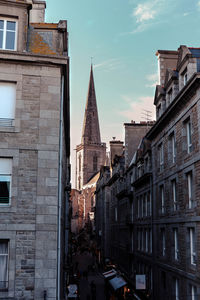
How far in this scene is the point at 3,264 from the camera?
13.1 metres

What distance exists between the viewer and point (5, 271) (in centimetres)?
1309

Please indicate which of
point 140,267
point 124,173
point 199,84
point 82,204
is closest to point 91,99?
point 82,204

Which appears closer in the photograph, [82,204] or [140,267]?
[140,267]

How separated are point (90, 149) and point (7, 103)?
128352 mm

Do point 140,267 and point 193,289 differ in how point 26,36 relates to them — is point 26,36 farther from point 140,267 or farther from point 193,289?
point 140,267

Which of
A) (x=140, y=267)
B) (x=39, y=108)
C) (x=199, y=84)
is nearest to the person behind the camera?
(x=39, y=108)

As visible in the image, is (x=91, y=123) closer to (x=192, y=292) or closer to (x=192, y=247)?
(x=192, y=247)

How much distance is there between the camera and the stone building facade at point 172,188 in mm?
17969

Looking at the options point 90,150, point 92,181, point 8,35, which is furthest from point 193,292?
point 90,150

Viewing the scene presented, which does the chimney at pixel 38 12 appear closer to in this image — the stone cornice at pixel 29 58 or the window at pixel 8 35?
the window at pixel 8 35

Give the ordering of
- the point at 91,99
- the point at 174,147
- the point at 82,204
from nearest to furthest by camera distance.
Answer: the point at 174,147 → the point at 82,204 → the point at 91,99

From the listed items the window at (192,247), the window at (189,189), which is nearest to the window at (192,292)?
the window at (192,247)

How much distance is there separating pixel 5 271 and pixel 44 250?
1401 millimetres

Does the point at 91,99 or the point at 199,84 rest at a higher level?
the point at 91,99
